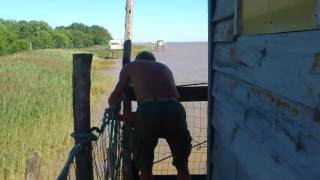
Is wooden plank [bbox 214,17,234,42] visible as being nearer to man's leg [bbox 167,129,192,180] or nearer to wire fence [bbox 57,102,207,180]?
wire fence [bbox 57,102,207,180]

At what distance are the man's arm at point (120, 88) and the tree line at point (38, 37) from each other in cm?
5876

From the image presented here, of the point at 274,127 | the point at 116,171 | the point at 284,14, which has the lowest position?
the point at 116,171

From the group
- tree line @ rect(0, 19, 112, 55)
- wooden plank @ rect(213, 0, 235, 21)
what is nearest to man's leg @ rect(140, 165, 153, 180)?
wooden plank @ rect(213, 0, 235, 21)

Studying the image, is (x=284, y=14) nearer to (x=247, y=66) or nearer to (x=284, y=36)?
(x=284, y=36)

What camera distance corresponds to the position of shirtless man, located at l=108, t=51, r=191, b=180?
4.38m

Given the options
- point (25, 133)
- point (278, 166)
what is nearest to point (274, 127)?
point (278, 166)

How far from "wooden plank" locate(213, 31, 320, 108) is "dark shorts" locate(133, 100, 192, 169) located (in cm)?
159

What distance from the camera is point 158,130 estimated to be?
439cm

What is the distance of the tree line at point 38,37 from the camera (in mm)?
66938

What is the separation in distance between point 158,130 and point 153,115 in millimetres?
142

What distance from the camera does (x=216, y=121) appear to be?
11.7ft

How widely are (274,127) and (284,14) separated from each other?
46cm

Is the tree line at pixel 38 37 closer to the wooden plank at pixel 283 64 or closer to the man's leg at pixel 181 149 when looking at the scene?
the man's leg at pixel 181 149

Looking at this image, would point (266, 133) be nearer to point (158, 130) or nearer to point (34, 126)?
point (158, 130)
